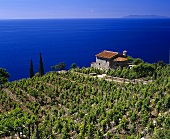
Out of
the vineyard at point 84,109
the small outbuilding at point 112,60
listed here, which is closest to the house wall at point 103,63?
the small outbuilding at point 112,60

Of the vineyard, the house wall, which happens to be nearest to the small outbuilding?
the house wall

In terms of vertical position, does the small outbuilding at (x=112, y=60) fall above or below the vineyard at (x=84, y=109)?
above

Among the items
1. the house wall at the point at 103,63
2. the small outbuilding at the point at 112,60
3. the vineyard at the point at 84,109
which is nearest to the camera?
the vineyard at the point at 84,109

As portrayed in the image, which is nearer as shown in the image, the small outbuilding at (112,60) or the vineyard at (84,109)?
the vineyard at (84,109)

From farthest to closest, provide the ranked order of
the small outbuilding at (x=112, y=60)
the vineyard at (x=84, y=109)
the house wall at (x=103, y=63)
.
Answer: the house wall at (x=103, y=63), the small outbuilding at (x=112, y=60), the vineyard at (x=84, y=109)

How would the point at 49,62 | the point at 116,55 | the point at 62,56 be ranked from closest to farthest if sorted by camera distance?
the point at 116,55 < the point at 49,62 < the point at 62,56

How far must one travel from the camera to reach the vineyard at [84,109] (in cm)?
2411

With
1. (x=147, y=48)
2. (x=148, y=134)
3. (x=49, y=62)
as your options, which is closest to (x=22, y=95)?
(x=148, y=134)

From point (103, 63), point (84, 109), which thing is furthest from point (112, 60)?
point (84, 109)

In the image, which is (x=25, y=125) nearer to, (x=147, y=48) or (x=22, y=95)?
(x=22, y=95)

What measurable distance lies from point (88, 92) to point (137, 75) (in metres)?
11.3

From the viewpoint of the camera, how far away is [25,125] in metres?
25.6

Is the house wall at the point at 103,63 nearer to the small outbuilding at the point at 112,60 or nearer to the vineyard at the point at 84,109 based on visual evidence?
the small outbuilding at the point at 112,60

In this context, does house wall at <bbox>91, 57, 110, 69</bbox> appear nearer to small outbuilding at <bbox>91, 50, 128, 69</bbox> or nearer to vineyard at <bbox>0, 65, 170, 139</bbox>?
small outbuilding at <bbox>91, 50, 128, 69</bbox>
